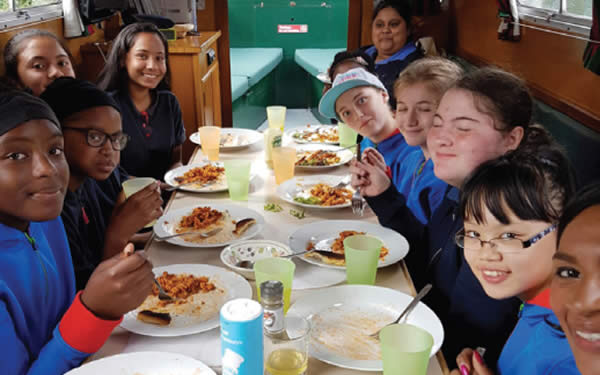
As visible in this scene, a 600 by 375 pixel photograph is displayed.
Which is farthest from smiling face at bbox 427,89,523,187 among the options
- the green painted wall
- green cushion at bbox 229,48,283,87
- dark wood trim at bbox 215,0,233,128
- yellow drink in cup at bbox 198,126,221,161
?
the green painted wall

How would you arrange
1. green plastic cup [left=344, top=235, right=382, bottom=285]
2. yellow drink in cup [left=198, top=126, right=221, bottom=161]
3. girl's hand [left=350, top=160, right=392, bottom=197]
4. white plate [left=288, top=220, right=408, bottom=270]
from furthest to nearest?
yellow drink in cup [left=198, top=126, right=221, bottom=161] < girl's hand [left=350, top=160, right=392, bottom=197] < white plate [left=288, top=220, right=408, bottom=270] < green plastic cup [left=344, top=235, right=382, bottom=285]

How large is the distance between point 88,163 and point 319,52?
5436 millimetres

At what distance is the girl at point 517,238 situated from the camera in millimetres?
1063

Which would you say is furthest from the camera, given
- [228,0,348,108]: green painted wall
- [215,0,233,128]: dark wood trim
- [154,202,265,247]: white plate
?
[228,0,348,108]: green painted wall

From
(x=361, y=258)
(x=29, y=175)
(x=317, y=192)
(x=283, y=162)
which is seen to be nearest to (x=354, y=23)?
(x=283, y=162)

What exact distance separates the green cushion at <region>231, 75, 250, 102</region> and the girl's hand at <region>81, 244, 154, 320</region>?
3.88 meters

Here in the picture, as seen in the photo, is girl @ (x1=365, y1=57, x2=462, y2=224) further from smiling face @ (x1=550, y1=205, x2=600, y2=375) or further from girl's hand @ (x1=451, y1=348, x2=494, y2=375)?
smiling face @ (x1=550, y1=205, x2=600, y2=375)

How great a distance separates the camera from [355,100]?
220 cm

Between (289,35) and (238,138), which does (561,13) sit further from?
(289,35)

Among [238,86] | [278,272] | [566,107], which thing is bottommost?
[238,86]

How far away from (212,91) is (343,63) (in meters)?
1.82

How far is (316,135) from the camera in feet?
9.11

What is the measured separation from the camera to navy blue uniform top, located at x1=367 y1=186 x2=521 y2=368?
4.23 ft

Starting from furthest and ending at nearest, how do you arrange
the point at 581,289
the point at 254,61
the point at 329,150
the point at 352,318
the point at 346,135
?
the point at 254,61 < the point at 346,135 < the point at 329,150 < the point at 352,318 < the point at 581,289
